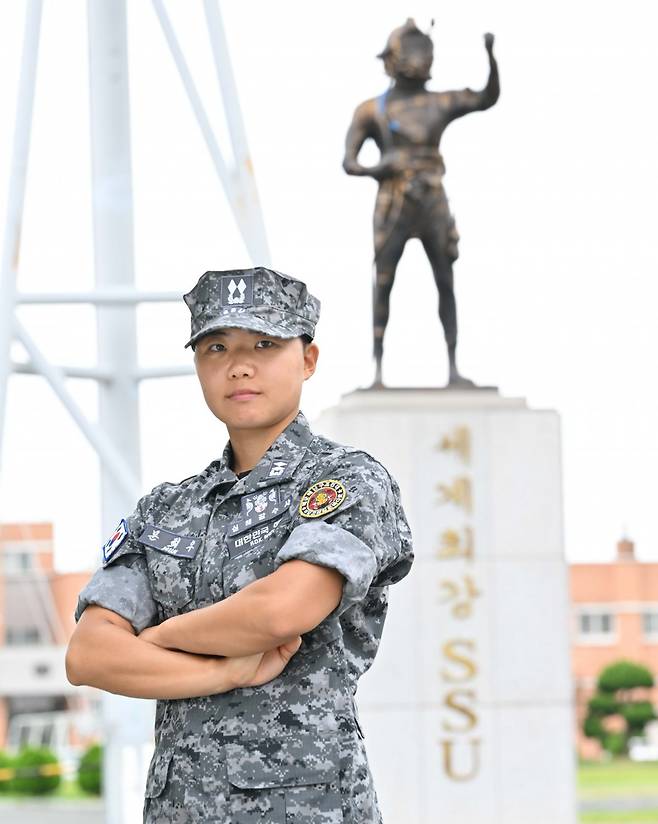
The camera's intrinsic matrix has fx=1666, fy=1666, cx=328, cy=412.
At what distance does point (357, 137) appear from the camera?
719cm

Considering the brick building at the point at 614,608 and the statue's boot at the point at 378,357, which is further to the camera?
the brick building at the point at 614,608

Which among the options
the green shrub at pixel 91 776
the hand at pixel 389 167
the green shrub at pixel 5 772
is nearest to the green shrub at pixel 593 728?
the green shrub at pixel 5 772

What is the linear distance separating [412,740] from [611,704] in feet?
69.2

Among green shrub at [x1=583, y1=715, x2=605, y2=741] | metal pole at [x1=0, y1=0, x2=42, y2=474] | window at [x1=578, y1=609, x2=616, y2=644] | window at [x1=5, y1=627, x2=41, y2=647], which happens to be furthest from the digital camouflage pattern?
window at [x1=5, y1=627, x2=41, y2=647]

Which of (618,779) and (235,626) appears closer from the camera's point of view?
(235,626)

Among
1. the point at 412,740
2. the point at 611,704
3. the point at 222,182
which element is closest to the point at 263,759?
the point at 222,182

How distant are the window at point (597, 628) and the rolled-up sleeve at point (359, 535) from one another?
31343 mm

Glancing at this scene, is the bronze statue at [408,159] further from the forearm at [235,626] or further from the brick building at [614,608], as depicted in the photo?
the brick building at [614,608]

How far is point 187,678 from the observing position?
5.99ft

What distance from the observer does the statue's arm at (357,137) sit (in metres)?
7.16

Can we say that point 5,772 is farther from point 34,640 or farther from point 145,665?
point 34,640

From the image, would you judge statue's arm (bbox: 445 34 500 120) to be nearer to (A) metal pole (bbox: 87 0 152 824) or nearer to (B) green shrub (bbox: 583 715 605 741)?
(A) metal pole (bbox: 87 0 152 824)

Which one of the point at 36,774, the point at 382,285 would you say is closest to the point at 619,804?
the point at 36,774

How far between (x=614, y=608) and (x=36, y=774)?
57.1 feet
